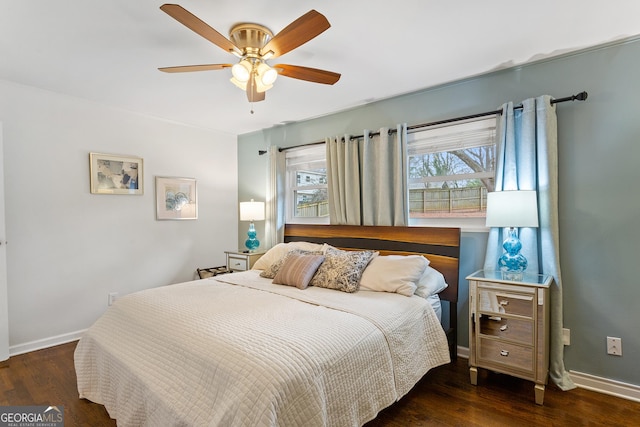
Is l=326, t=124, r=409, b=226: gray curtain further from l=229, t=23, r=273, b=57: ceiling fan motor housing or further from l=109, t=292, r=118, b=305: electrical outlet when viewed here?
l=109, t=292, r=118, b=305: electrical outlet

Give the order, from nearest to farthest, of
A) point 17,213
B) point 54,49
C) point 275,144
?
point 54,49 < point 17,213 < point 275,144

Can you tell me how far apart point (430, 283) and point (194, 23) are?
2338 millimetres

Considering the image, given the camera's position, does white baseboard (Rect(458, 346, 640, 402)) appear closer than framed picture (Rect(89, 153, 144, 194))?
Yes

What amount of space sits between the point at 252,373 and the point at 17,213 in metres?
3.00

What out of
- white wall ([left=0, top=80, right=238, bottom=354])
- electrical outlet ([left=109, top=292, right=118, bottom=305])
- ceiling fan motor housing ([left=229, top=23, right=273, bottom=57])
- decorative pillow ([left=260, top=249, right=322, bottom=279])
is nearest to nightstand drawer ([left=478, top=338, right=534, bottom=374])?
decorative pillow ([left=260, top=249, right=322, bottom=279])

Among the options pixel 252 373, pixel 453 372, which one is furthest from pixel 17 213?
pixel 453 372

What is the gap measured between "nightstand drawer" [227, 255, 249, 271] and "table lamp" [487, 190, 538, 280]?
2654mm

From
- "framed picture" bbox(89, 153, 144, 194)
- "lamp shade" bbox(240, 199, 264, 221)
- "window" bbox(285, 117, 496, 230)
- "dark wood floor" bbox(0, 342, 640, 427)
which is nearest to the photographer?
"dark wood floor" bbox(0, 342, 640, 427)

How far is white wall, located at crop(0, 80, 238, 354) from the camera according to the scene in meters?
2.94

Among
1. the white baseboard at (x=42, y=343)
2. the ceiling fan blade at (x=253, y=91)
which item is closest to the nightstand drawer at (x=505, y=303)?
the ceiling fan blade at (x=253, y=91)

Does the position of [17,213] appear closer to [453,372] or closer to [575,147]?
[453,372]

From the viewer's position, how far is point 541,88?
250 centimetres

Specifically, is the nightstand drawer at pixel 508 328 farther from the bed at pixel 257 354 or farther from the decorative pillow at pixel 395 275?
the decorative pillow at pixel 395 275

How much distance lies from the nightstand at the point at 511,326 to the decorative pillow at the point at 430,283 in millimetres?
293
